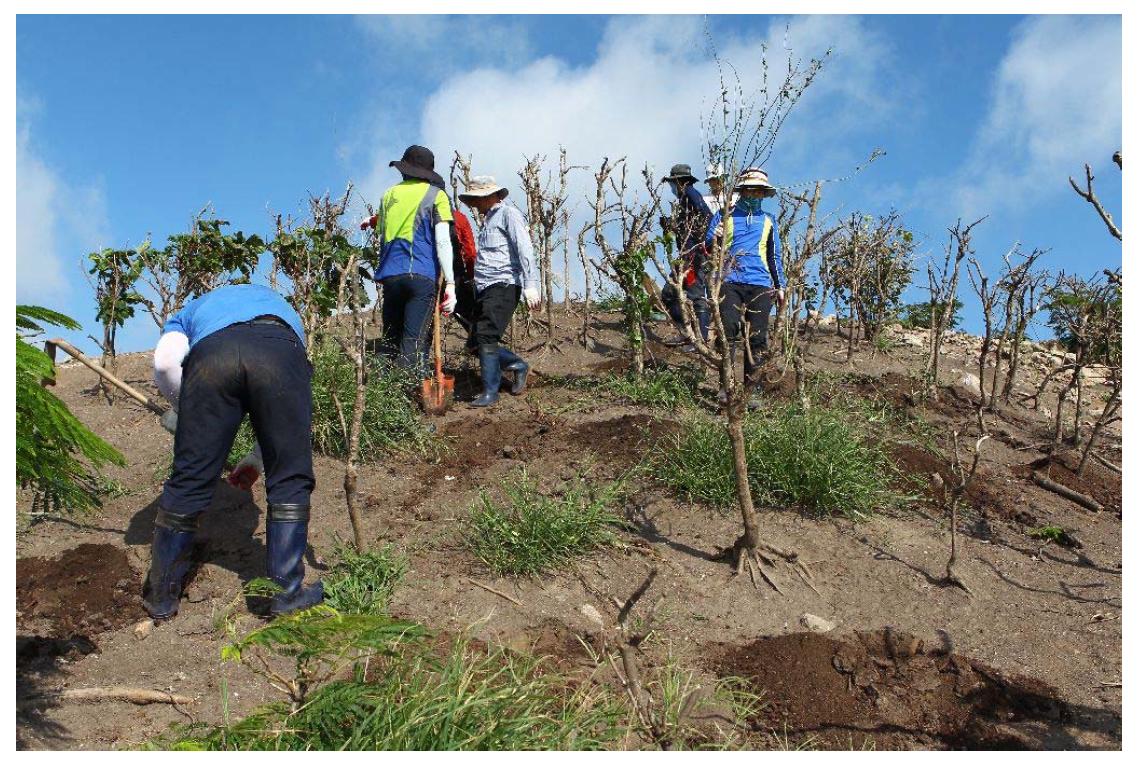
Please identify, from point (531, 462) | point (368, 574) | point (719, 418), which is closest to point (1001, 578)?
point (719, 418)

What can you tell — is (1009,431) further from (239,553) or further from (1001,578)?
(239,553)

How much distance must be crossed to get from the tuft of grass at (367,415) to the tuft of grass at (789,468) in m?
1.74

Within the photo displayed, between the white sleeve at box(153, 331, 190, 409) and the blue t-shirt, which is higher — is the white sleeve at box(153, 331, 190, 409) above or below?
below

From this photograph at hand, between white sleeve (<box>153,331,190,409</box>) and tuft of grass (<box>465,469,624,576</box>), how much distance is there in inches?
62.7

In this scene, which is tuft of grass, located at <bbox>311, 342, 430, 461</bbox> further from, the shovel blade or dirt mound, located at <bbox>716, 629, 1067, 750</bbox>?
dirt mound, located at <bbox>716, 629, 1067, 750</bbox>

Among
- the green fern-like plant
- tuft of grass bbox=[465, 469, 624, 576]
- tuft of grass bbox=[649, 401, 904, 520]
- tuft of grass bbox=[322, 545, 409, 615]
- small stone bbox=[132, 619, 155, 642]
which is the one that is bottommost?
small stone bbox=[132, 619, 155, 642]

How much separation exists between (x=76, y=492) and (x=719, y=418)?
4257mm

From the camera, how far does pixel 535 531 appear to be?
14.9 ft

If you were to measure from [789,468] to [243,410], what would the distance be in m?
2.99

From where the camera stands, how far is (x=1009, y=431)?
7.71 meters

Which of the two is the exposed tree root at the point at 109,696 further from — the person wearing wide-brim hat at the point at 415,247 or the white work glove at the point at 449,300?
the white work glove at the point at 449,300

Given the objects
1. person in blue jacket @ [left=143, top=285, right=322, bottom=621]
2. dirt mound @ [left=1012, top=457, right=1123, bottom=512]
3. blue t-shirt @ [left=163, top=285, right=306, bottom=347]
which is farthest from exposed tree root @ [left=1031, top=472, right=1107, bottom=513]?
blue t-shirt @ [left=163, top=285, right=306, bottom=347]

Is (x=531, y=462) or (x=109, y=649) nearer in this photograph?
(x=109, y=649)

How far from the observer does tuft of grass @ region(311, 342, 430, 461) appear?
5.95 meters
